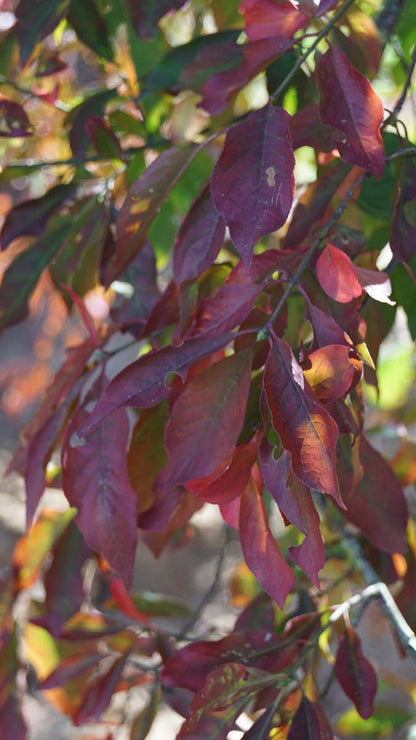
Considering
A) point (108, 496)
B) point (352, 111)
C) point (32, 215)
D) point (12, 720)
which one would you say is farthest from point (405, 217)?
point (12, 720)

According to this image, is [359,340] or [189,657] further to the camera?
[189,657]

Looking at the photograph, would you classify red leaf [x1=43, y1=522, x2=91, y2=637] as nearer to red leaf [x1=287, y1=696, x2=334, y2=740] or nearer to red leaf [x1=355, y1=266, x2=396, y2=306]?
red leaf [x1=287, y1=696, x2=334, y2=740]

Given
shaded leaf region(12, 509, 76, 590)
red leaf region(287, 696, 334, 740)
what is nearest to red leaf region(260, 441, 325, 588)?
red leaf region(287, 696, 334, 740)

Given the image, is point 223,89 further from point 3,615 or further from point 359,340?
point 3,615

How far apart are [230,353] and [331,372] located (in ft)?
1.00

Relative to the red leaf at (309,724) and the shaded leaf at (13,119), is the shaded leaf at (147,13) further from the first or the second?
the red leaf at (309,724)

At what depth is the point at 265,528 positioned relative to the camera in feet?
1.84

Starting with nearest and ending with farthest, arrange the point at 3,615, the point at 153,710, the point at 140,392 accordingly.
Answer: the point at 140,392
the point at 153,710
the point at 3,615

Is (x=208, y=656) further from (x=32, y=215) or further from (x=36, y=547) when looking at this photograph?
(x=32, y=215)

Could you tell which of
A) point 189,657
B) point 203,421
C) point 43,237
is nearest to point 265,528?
point 203,421

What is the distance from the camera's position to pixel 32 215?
0.87m

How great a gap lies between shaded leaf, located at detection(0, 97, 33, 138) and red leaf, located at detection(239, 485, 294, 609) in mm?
483

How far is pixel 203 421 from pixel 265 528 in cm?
9

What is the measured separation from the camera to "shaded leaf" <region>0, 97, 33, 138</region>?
84cm
